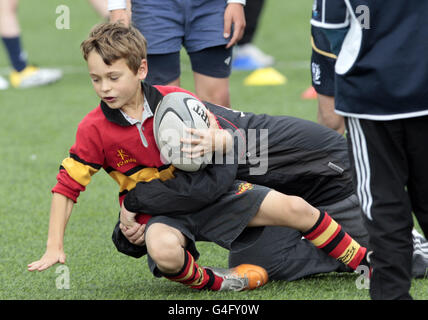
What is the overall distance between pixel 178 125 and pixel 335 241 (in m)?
0.79

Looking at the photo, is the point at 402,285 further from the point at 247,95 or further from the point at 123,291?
the point at 247,95

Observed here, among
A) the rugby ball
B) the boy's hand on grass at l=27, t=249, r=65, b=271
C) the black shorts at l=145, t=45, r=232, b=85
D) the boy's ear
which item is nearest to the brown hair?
the boy's ear

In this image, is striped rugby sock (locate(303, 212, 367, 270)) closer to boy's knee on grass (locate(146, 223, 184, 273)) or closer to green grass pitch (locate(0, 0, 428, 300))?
green grass pitch (locate(0, 0, 428, 300))

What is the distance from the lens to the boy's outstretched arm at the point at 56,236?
3199mm

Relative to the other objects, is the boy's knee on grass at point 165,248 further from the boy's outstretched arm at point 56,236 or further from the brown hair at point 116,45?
the brown hair at point 116,45

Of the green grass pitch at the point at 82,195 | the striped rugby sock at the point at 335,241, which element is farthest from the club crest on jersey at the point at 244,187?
the green grass pitch at the point at 82,195

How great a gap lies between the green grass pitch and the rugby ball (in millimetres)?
540

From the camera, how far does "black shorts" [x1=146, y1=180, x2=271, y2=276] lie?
334 centimetres

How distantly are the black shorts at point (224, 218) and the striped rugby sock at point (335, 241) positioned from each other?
25cm

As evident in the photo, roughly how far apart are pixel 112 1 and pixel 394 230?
7.24 ft

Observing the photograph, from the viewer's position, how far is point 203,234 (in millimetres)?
3395

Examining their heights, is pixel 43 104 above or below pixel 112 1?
below

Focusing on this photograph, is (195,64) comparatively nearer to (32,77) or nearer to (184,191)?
(184,191)
